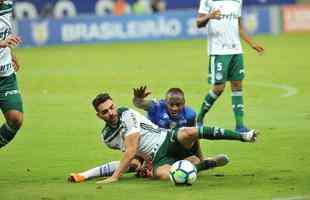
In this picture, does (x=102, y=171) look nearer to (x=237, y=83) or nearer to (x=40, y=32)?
(x=237, y=83)

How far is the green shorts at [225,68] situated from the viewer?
15.8 metres

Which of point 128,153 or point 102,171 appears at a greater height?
point 128,153

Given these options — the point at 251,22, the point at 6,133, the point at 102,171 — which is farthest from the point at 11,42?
the point at 251,22

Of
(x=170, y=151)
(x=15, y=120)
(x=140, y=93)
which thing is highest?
(x=140, y=93)

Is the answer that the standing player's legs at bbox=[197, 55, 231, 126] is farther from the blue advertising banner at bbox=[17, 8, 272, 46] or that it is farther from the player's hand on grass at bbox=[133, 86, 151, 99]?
the blue advertising banner at bbox=[17, 8, 272, 46]

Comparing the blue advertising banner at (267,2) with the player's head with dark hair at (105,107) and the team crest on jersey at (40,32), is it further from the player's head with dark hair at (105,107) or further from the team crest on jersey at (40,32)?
the player's head with dark hair at (105,107)

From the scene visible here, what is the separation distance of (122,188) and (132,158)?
45cm

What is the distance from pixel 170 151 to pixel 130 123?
1.89ft

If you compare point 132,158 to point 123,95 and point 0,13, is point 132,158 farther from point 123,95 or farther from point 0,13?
point 123,95

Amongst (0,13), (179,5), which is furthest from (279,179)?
(179,5)

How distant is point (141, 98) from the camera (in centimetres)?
1259

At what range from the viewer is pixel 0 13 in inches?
474

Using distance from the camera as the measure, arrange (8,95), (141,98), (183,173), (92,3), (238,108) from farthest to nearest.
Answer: (92,3), (238,108), (141,98), (8,95), (183,173)

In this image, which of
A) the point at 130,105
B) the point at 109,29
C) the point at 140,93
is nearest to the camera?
the point at 140,93
